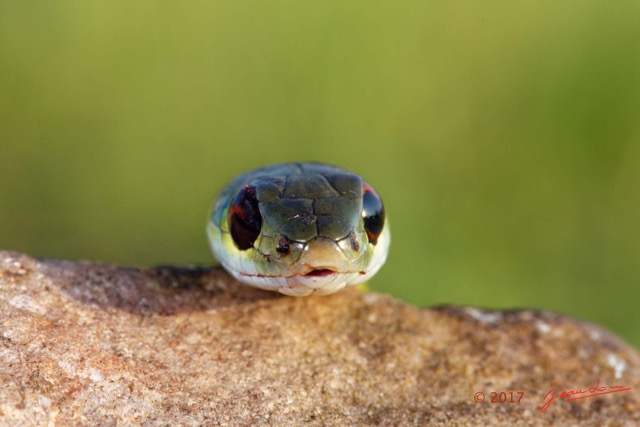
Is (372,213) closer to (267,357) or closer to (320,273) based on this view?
(320,273)

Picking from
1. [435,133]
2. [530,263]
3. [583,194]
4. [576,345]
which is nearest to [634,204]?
[583,194]

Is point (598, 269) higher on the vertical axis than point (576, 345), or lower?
lower

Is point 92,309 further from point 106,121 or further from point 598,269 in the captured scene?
point 598,269

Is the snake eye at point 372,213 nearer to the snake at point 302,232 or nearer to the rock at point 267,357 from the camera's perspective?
the snake at point 302,232

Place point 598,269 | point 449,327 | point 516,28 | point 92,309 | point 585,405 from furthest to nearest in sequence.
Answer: point 516,28
point 598,269
point 449,327
point 585,405
point 92,309

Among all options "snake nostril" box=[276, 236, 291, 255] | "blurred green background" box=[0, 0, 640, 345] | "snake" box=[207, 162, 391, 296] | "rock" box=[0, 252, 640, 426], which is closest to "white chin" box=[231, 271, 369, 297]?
"snake" box=[207, 162, 391, 296]

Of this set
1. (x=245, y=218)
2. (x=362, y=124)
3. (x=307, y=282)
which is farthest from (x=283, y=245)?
(x=362, y=124)
